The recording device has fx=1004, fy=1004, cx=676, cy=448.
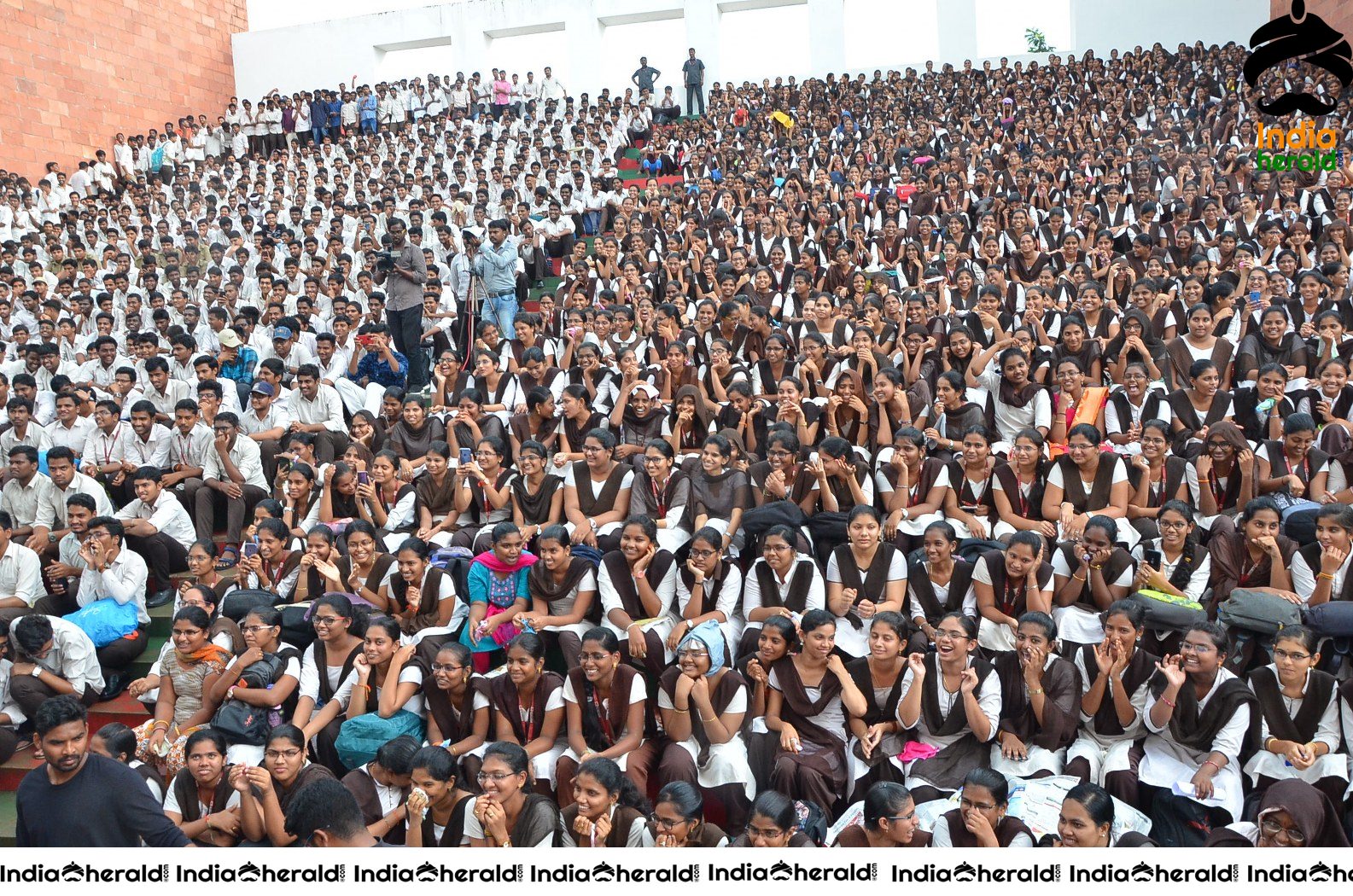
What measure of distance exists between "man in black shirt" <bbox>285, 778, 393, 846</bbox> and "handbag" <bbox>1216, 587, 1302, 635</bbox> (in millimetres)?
3428

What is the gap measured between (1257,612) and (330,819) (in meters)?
3.63

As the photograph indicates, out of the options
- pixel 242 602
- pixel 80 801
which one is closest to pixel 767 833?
pixel 80 801

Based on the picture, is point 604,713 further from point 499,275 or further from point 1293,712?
point 499,275

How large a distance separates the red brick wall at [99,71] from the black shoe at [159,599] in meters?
13.6

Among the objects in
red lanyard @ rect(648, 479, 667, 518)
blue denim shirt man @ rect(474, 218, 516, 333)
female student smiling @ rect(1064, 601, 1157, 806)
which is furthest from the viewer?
blue denim shirt man @ rect(474, 218, 516, 333)

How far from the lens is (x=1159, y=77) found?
14711 millimetres

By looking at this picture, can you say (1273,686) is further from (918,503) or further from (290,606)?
(290,606)

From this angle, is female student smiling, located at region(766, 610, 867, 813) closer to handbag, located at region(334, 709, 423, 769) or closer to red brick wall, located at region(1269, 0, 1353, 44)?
handbag, located at region(334, 709, 423, 769)

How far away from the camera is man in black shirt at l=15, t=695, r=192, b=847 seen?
10.4 ft

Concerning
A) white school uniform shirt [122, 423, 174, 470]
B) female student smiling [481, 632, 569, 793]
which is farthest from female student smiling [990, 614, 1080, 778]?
white school uniform shirt [122, 423, 174, 470]

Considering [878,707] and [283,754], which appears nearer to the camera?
[283,754]

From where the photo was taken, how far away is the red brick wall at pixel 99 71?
16.2 metres

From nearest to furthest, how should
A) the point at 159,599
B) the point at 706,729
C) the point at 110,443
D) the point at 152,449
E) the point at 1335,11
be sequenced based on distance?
the point at 706,729, the point at 159,599, the point at 152,449, the point at 110,443, the point at 1335,11

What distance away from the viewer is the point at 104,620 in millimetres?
5203
